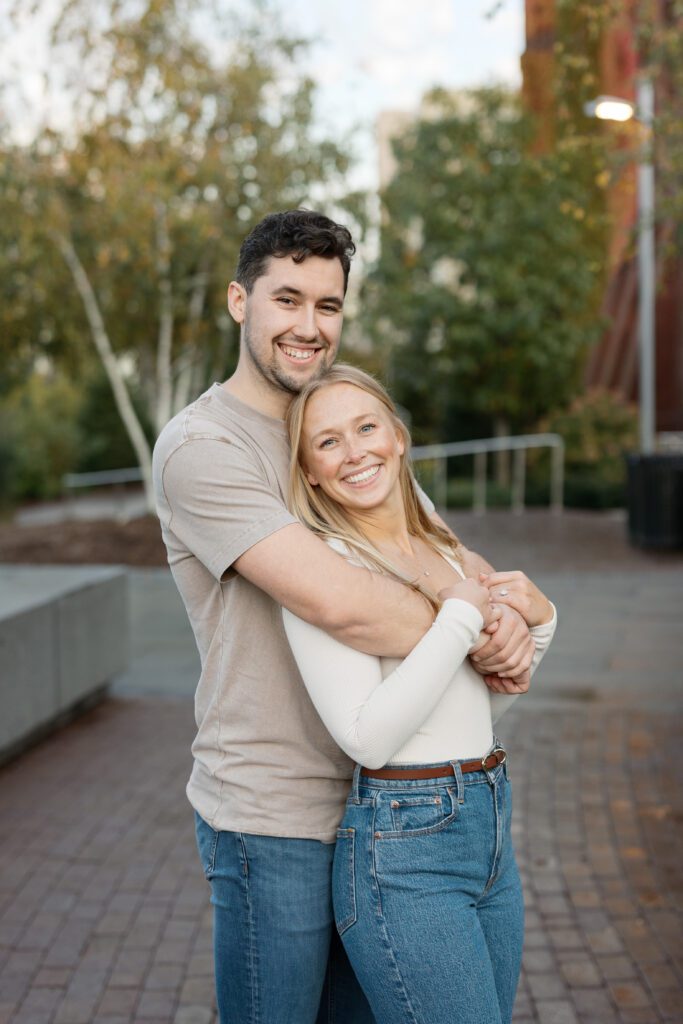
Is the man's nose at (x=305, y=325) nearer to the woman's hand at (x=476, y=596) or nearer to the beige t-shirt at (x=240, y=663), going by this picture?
the beige t-shirt at (x=240, y=663)

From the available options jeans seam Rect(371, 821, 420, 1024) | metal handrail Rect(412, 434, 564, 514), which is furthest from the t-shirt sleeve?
metal handrail Rect(412, 434, 564, 514)

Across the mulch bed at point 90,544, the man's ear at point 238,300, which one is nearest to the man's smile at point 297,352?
the man's ear at point 238,300

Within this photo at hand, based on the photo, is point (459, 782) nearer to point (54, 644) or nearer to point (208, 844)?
point (208, 844)

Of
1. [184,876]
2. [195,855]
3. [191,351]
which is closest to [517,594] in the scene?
[184,876]

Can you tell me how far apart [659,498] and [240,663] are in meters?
12.3

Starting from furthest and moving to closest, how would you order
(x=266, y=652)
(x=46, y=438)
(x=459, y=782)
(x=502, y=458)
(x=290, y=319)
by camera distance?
(x=46, y=438) < (x=502, y=458) < (x=290, y=319) < (x=266, y=652) < (x=459, y=782)

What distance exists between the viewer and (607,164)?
8344 millimetres

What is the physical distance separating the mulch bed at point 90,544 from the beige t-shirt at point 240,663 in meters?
11.2

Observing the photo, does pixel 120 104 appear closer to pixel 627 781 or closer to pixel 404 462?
pixel 627 781

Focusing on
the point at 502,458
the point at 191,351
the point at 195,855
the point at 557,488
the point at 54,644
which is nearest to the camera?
the point at 195,855

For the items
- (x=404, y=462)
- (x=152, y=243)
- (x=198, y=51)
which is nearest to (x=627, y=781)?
(x=404, y=462)

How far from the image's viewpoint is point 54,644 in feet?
22.3

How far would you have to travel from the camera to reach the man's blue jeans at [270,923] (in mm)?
2121

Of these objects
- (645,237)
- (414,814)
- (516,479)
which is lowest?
(516,479)
